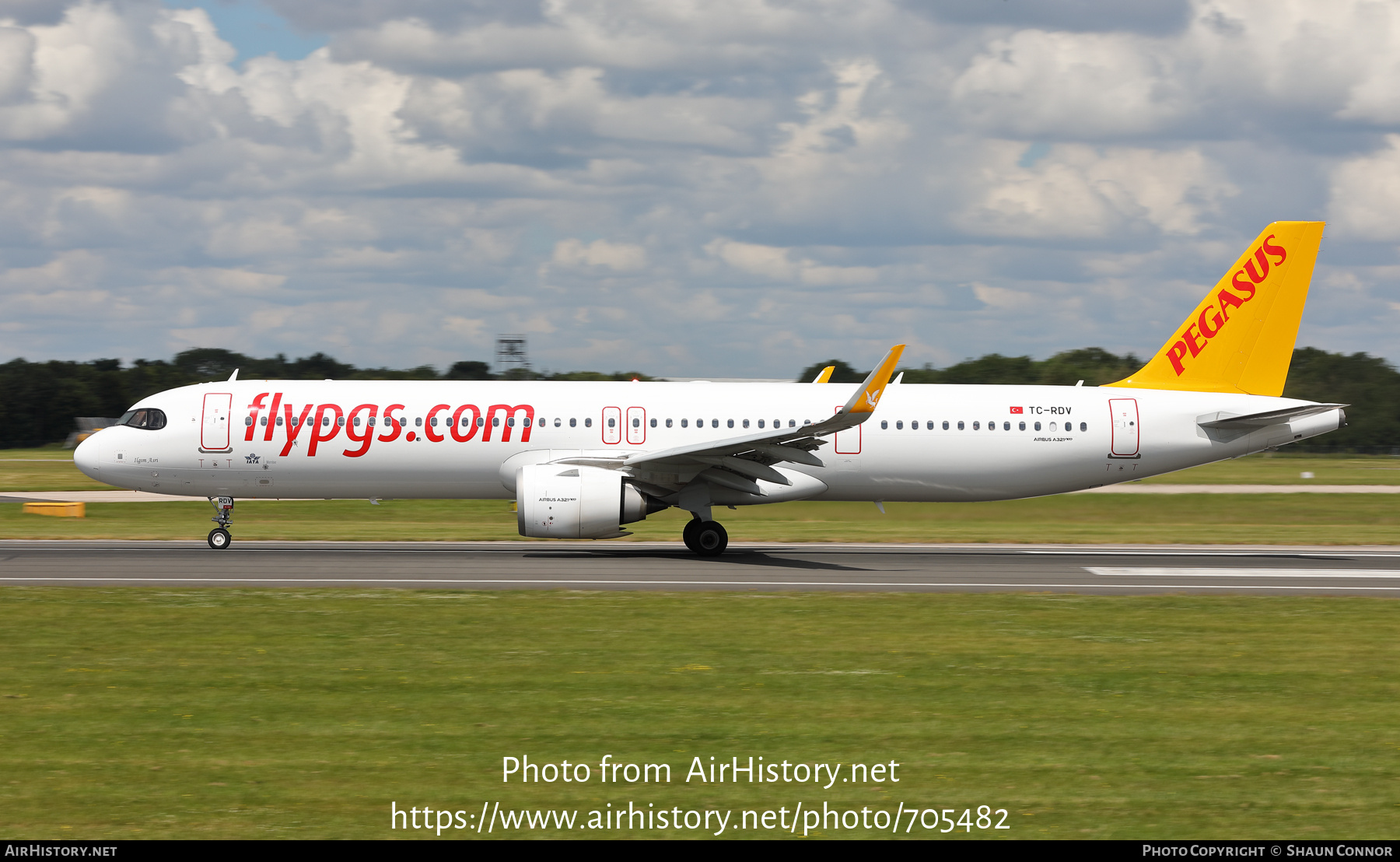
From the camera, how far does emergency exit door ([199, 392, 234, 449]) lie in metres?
25.5

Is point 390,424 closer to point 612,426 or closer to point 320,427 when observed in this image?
point 320,427

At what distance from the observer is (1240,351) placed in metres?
28.8

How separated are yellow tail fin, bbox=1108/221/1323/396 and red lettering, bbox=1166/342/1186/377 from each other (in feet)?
0.06

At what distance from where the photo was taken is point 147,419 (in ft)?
84.9

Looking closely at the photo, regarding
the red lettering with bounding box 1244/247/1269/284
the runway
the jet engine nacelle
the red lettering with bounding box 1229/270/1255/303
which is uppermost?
the red lettering with bounding box 1244/247/1269/284

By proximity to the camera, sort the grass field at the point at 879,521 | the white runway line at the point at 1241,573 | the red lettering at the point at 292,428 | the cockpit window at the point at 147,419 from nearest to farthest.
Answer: the white runway line at the point at 1241,573
the red lettering at the point at 292,428
the cockpit window at the point at 147,419
the grass field at the point at 879,521

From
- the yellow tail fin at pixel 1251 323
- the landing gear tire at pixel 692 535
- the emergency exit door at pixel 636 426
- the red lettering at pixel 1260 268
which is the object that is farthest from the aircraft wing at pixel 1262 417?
the emergency exit door at pixel 636 426

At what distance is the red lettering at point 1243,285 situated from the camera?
2884cm

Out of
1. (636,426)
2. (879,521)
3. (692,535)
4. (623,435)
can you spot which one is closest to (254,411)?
(623,435)

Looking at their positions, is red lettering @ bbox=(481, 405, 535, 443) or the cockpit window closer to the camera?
red lettering @ bbox=(481, 405, 535, 443)

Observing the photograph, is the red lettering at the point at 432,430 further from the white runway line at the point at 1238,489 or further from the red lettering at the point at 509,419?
the white runway line at the point at 1238,489

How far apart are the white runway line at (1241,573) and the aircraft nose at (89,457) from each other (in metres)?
20.4

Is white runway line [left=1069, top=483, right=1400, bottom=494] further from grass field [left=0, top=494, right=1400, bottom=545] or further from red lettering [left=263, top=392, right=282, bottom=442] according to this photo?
red lettering [left=263, top=392, right=282, bottom=442]

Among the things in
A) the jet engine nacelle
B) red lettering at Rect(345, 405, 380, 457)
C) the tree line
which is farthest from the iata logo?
the tree line
